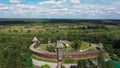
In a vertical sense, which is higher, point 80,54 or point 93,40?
point 80,54

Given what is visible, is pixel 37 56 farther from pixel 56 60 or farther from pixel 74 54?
pixel 74 54

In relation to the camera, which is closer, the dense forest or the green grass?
the dense forest

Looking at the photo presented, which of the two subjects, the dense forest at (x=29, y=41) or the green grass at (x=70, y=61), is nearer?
the dense forest at (x=29, y=41)

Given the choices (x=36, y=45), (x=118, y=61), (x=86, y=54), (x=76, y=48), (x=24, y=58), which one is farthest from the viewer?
(x=36, y=45)

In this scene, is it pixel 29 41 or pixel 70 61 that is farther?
pixel 29 41

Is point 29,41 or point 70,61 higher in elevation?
point 70,61

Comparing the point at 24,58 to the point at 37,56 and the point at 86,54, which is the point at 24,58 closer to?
the point at 37,56

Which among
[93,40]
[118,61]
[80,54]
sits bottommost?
[93,40]

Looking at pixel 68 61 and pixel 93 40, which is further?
pixel 93 40

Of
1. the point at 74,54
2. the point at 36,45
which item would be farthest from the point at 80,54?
the point at 36,45

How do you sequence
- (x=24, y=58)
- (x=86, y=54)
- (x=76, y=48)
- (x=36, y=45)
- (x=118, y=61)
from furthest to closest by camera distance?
(x=36, y=45) < (x=76, y=48) < (x=118, y=61) < (x=86, y=54) < (x=24, y=58)
